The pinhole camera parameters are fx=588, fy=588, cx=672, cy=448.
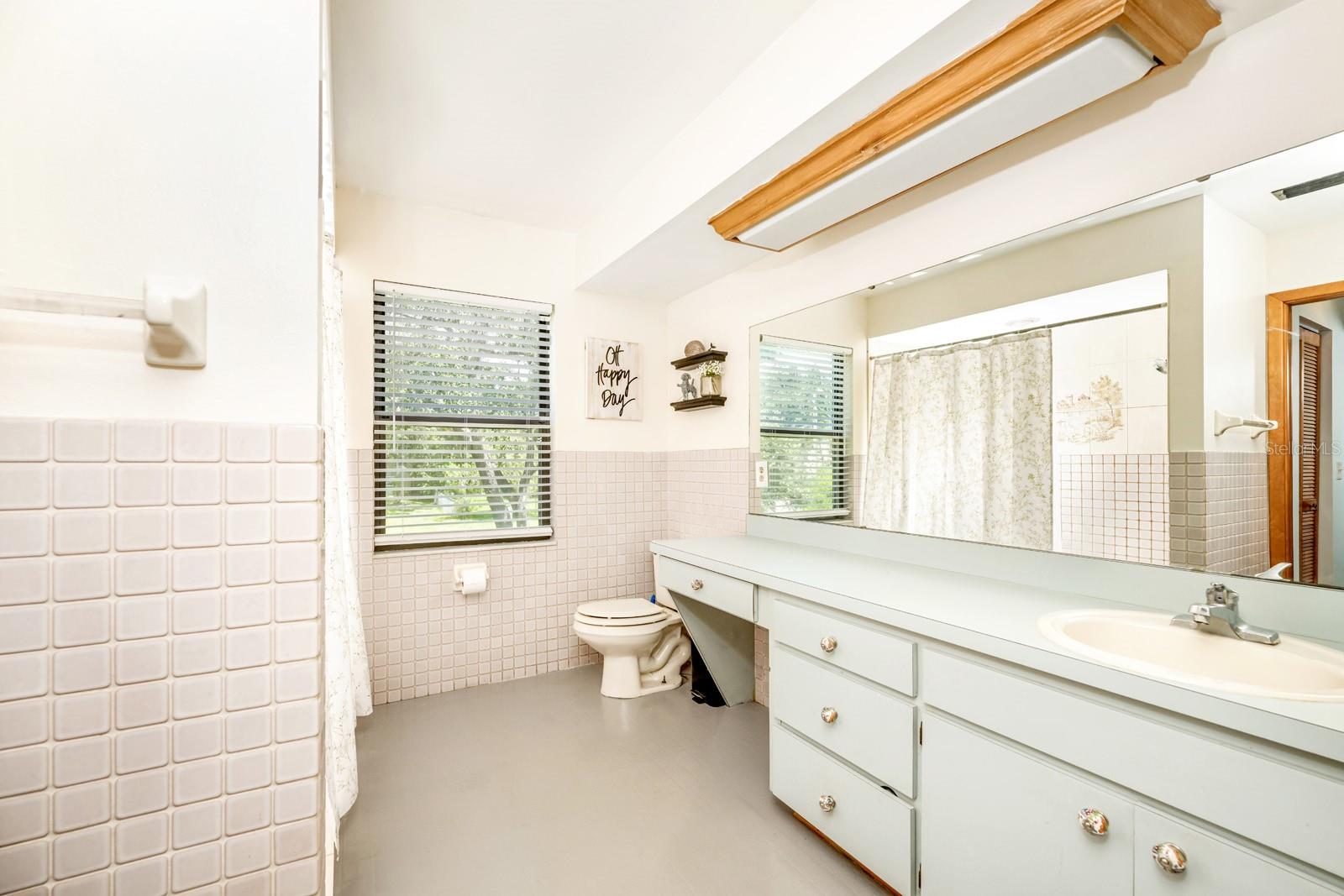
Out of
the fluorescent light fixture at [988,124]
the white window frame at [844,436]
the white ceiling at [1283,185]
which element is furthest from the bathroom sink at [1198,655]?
the fluorescent light fixture at [988,124]

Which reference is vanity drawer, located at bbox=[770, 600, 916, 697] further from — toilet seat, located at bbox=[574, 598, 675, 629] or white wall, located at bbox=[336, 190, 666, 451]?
white wall, located at bbox=[336, 190, 666, 451]

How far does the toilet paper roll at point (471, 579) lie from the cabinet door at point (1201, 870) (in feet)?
8.38

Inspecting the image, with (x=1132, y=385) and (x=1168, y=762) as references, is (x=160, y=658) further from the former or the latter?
(x=1132, y=385)

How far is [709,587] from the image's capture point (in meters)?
2.20

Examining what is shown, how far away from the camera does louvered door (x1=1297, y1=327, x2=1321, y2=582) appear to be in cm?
120

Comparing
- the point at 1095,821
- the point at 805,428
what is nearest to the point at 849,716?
the point at 1095,821

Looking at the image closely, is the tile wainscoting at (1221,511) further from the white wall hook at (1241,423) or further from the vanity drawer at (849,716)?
the vanity drawer at (849,716)

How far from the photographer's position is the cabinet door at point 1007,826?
3.51ft

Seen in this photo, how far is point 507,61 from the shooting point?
1.93 metres

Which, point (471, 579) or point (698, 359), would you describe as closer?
→ point (471, 579)

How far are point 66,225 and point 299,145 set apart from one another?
341 millimetres

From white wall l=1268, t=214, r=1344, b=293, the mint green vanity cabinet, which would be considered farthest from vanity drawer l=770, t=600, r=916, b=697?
white wall l=1268, t=214, r=1344, b=293

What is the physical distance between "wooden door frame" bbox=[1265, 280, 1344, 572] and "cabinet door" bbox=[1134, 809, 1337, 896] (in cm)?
64

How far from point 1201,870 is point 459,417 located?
2936 millimetres
